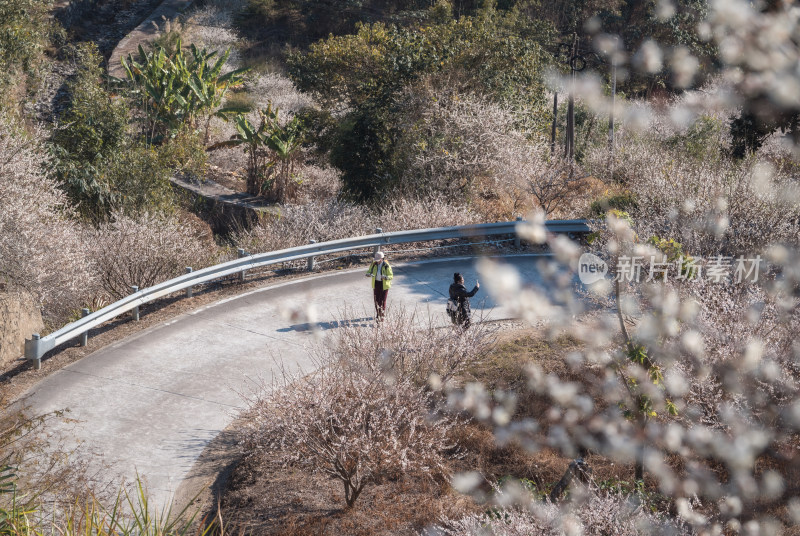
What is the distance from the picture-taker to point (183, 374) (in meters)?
10.3

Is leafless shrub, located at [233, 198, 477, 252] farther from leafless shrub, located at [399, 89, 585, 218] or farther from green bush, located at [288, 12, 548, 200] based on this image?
green bush, located at [288, 12, 548, 200]

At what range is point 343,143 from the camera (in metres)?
24.4

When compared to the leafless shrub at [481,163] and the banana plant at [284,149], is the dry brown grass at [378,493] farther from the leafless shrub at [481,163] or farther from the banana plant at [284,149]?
the banana plant at [284,149]

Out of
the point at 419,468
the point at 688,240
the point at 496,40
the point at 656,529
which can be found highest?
the point at 496,40

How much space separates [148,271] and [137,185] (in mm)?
7843

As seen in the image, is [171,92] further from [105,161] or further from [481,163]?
[481,163]

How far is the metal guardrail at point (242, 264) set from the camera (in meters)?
10.0

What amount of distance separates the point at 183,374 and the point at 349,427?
366 cm

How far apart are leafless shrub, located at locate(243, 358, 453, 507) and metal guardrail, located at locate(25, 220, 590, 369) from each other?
3.53m

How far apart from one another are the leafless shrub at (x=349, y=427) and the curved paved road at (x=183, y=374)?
48.1 inches

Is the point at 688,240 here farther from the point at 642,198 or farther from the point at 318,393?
the point at 318,393

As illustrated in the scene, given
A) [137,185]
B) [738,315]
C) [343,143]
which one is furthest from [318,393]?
[343,143]

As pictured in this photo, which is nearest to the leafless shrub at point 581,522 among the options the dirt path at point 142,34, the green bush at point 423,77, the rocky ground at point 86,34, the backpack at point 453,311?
the backpack at point 453,311

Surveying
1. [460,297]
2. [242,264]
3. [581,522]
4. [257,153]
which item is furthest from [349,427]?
[257,153]
